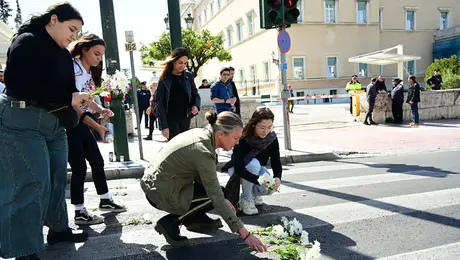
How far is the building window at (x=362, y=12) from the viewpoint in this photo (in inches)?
1262

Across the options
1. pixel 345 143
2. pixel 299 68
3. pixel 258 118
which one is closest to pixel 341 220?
pixel 258 118

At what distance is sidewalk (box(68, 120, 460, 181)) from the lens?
Answer: 7.43 metres

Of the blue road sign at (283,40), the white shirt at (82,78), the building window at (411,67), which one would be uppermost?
the building window at (411,67)

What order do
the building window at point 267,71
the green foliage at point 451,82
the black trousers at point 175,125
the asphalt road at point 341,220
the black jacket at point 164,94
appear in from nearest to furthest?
the asphalt road at point 341,220 < the black jacket at point 164,94 < the black trousers at point 175,125 < the green foliage at point 451,82 < the building window at point 267,71

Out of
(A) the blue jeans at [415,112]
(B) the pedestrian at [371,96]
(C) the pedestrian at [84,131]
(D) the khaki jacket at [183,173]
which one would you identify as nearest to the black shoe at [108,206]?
(C) the pedestrian at [84,131]

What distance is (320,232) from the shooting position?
344cm

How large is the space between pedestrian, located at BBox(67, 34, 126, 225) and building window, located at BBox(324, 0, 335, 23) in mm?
30186

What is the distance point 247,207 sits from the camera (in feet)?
13.2

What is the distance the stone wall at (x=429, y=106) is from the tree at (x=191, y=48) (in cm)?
1425

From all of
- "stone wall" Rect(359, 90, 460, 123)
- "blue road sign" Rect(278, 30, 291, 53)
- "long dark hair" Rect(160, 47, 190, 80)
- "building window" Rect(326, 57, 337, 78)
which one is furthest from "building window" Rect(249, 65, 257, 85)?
"long dark hair" Rect(160, 47, 190, 80)

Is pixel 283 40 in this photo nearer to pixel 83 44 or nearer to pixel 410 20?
pixel 83 44

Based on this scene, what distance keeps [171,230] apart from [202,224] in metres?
0.42

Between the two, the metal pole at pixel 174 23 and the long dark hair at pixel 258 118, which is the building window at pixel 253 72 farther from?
the long dark hair at pixel 258 118

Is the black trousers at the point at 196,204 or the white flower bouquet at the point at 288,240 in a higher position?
the black trousers at the point at 196,204
